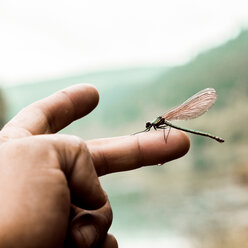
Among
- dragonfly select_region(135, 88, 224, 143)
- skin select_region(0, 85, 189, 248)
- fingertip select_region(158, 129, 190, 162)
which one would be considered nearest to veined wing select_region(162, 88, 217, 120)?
dragonfly select_region(135, 88, 224, 143)

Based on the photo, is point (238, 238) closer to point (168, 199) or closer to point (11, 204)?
point (168, 199)

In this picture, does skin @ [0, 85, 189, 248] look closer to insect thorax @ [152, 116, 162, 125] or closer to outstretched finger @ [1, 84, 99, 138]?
outstretched finger @ [1, 84, 99, 138]

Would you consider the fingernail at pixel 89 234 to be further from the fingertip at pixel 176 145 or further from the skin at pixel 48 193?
the fingertip at pixel 176 145

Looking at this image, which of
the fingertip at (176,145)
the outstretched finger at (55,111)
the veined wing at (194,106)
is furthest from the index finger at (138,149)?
the veined wing at (194,106)

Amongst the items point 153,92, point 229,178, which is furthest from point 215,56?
point 229,178

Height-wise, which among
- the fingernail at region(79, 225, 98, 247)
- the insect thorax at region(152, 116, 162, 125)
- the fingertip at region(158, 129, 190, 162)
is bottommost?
the fingernail at region(79, 225, 98, 247)
